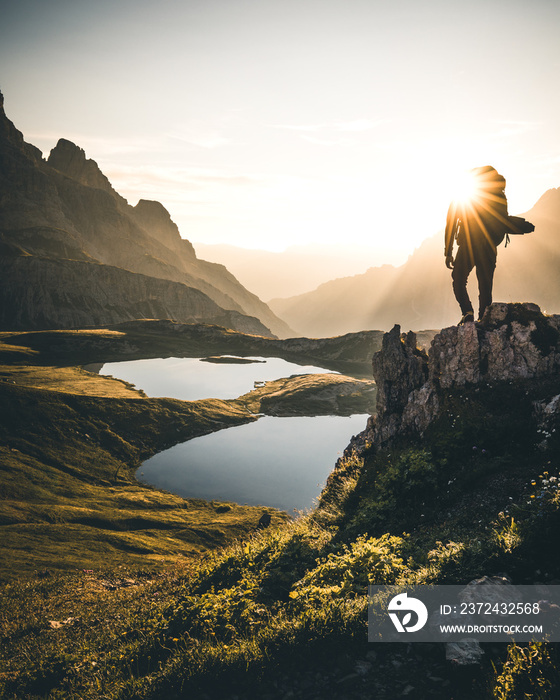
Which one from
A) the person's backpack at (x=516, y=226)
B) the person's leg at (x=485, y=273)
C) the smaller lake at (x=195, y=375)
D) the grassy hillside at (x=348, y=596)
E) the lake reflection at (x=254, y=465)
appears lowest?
the lake reflection at (x=254, y=465)

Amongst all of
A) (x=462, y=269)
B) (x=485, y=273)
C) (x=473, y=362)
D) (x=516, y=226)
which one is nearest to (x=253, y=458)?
(x=462, y=269)

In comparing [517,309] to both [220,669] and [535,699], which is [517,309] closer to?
[535,699]

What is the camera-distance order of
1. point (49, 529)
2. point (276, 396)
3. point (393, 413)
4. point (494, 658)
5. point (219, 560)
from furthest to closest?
point (276, 396) < point (49, 529) < point (393, 413) < point (219, 560) < point (494, 658)

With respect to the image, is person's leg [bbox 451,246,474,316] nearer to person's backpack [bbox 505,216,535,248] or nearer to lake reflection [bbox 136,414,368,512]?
person's backpack [bbox 505,216,535,248]

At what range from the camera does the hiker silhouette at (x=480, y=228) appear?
817 inches

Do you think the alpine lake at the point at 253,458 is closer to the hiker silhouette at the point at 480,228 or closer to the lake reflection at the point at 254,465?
the lake reflection at the point at 254,465

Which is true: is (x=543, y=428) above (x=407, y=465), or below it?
above

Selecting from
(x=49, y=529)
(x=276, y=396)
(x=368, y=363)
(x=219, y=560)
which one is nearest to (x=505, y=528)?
(x=219, y=560)

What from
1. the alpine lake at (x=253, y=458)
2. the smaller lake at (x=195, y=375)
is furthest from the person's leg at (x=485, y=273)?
the smaller lake at (x=195, y=375)

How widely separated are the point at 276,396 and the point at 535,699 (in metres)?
104

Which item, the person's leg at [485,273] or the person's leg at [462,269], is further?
the person's leg at [462,269]

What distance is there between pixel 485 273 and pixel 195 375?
4600 inches

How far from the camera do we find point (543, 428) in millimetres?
13586

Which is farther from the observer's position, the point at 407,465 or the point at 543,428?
the point at 407,465
